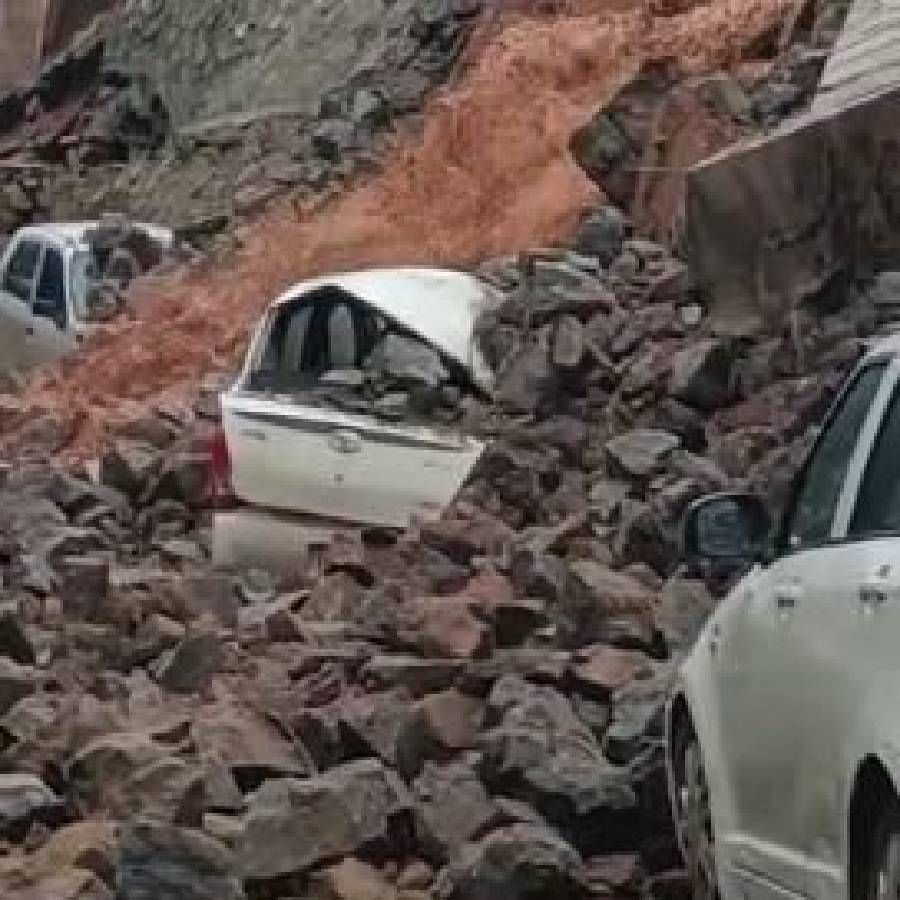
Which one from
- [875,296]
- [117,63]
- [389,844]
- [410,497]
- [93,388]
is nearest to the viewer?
[389,844]

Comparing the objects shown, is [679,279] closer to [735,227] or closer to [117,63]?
[735,227]

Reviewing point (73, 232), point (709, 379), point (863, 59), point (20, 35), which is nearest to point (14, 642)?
point (709, 379)

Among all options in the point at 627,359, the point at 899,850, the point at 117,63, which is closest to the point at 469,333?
the point at 627,359

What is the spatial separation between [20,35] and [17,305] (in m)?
20.0

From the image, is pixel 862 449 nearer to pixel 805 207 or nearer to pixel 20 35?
pixel 805 207

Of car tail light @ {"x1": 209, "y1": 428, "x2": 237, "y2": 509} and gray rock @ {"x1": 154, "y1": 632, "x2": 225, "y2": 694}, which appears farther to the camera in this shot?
car tail light @ {"x1": 209, "y1": 428, "x2": 237, "y2": 509}

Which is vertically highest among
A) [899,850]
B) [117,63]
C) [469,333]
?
[899,850]

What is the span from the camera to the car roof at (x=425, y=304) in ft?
55.8

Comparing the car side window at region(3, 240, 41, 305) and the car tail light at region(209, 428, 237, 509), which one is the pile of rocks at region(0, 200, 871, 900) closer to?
the car tail light at region(209, 428, 237, 509)

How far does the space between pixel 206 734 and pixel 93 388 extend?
13.4 metres

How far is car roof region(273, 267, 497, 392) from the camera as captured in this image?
17000mm

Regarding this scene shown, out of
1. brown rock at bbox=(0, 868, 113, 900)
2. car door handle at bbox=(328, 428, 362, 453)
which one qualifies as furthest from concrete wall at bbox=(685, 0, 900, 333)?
brown rock at bbox=(0, 868, 113, 900)

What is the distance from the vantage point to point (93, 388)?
950 inches

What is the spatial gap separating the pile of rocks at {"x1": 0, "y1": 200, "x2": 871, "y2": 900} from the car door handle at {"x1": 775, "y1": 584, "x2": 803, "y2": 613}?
83.6 inches
